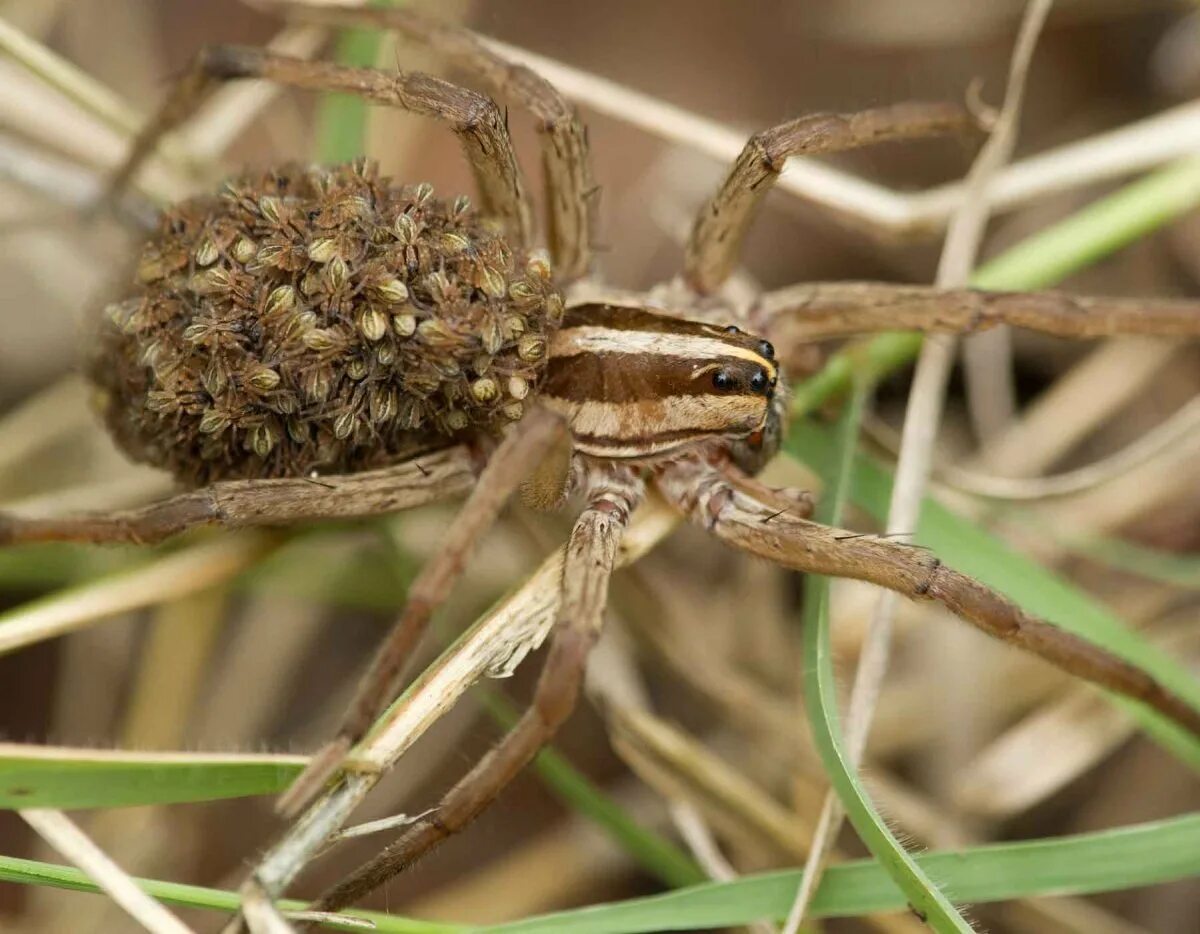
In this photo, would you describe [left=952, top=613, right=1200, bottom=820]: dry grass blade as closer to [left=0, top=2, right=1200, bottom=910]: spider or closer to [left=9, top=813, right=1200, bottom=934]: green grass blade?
[left=0, top=2, right=1200, bottom=910]: spider

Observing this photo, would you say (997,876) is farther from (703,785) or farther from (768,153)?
(768,153)

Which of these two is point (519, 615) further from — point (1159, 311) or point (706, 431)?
point (1159, 311)

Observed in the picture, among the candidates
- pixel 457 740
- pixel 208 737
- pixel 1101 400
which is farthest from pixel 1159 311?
pixel 208 737

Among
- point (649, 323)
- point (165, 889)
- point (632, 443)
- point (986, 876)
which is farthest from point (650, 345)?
point (165, 889)

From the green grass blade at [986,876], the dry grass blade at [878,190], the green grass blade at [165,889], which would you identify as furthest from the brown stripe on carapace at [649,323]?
the green grass blade at [165,889]

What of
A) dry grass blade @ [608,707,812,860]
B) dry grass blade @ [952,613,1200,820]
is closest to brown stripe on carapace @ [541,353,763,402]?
dry grass blade @ [608,707,812,860]

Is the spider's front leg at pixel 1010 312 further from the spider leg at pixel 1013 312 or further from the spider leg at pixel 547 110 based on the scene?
the spider leg at pixel 547 110
